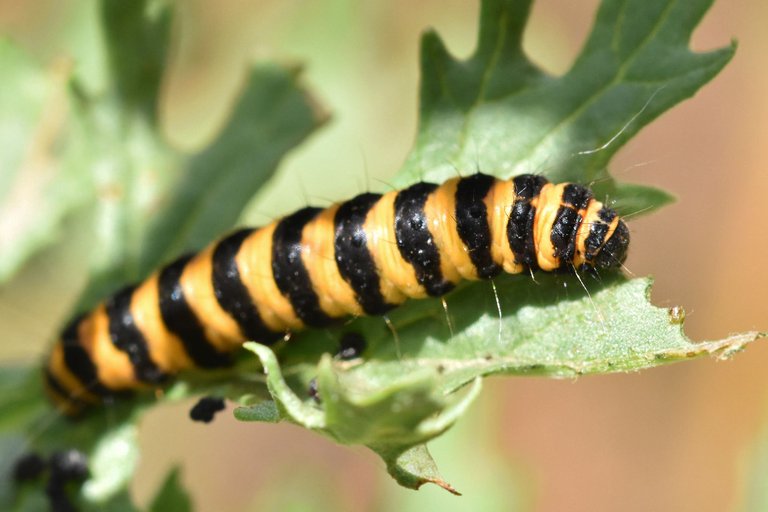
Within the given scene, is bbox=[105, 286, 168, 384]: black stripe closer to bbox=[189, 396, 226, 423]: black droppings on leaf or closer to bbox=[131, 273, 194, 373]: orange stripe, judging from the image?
bbox=[131, 273, 194, 373]: orange stripe

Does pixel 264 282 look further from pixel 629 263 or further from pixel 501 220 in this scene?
pixel 629 263

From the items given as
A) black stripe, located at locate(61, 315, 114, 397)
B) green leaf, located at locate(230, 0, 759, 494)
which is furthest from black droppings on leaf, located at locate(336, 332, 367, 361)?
black stripe, located at locate(61, 315, 114, 397)

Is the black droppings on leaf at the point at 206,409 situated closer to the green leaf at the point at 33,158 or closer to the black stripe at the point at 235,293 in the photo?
the black stripe at the point at 235,293

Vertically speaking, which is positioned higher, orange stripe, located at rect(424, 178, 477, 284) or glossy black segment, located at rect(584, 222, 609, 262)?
orange stripe, located at rect(424, 178, 477, 284)

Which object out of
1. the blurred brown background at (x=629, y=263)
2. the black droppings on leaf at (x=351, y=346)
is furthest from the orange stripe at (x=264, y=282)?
the blurred brown background at (x=629, y=263)

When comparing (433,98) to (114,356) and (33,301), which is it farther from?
(33,301)

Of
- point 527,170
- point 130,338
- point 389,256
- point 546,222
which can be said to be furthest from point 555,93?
point 130,338
